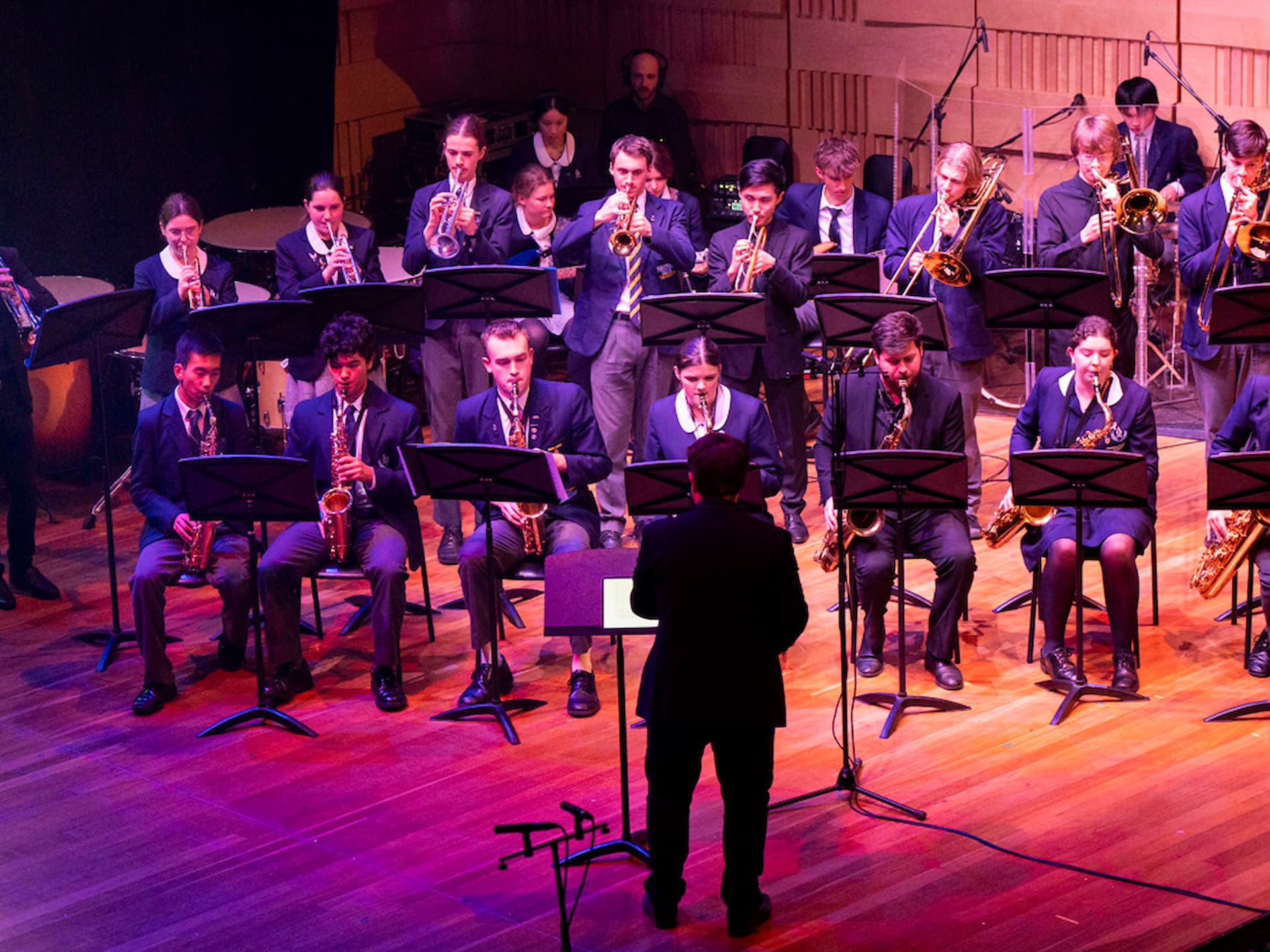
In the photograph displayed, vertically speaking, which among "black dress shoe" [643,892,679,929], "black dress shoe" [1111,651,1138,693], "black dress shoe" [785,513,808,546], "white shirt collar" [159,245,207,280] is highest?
"white shirt collar" [159,245,207,280]

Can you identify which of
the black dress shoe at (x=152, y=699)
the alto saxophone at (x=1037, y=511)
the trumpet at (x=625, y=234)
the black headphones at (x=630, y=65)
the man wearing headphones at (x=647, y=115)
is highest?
the black headphones at (x=630, y=65)

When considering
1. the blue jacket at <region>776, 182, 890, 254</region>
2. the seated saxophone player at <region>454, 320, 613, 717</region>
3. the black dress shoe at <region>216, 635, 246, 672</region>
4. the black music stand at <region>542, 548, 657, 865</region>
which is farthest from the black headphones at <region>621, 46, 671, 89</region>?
the black music stand at <region>542, 548, 657, 865</region>

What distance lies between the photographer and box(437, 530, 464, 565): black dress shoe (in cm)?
755

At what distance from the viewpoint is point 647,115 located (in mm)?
9820

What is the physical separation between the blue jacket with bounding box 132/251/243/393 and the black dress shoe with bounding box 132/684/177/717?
1669 mm

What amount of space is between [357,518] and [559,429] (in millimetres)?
857

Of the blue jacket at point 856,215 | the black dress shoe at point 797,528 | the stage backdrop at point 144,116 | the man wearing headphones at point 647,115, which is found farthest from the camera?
the man wearing headphones at point 647,115

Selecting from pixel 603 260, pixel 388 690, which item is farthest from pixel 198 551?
pixel 603 260

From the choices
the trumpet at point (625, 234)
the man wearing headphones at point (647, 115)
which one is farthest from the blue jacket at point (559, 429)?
the man wearing headphones at point (647, 115)

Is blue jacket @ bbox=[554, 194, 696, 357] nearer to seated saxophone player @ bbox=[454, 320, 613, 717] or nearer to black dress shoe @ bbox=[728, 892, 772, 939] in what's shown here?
seated saxophone player @ bbox=[454, 320, 613, 717]

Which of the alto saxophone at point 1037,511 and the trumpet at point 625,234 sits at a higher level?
the trumpet at point 625,234

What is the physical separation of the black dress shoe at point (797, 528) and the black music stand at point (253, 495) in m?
2.62

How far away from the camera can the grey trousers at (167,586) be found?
6.10m

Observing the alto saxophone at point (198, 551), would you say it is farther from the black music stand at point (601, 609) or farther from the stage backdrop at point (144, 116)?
the stage backdrop at point (144, 116)
